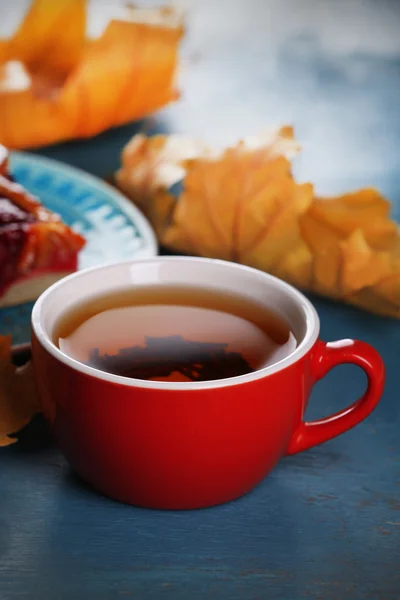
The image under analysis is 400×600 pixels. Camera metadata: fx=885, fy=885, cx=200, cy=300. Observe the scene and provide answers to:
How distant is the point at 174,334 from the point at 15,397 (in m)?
0.12

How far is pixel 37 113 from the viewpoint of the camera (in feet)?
3.18

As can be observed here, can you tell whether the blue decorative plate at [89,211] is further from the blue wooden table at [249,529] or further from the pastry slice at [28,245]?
the blue wooden table at [249,529]

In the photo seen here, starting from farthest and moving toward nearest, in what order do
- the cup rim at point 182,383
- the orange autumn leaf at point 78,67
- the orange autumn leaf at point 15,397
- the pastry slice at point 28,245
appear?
the orange autumn leaf at point 78,67 < the pastry slice at point 28,245 < the orange autumn leaf at point 15,397 < the cup rim at point 182,383

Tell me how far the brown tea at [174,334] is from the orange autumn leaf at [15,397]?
0.06m

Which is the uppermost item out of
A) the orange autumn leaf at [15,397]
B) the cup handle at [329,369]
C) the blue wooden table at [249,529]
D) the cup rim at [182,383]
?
the cup rim at [182,383]

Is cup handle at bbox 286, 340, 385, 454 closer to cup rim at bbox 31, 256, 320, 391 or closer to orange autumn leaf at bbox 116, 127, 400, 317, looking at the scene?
cup rim at bbox 31, 256, 320, 391

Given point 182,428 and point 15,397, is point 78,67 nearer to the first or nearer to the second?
point 15,397

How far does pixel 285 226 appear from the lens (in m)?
0.75

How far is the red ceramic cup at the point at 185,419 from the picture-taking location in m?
0.47

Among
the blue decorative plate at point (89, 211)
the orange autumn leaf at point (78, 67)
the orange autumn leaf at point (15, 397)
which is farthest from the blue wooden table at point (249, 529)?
the orange autumn leaf at point (78, 67)

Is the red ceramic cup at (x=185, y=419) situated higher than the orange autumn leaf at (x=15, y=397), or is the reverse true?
the red ceramic cup at (x=185, y=419)

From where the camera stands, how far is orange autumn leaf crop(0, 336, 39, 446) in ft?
1.90

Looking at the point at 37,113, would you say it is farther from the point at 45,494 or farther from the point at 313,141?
the point at 45,494

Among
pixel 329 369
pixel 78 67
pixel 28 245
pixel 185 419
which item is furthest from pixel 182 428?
pixel 78 67
